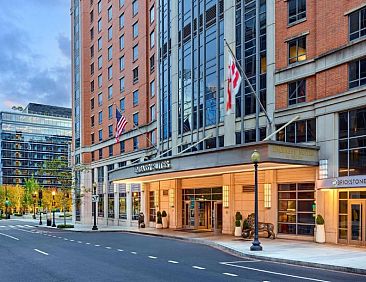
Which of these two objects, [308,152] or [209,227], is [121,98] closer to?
[209,227]

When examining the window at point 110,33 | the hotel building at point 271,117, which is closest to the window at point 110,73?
the window at point 110,33

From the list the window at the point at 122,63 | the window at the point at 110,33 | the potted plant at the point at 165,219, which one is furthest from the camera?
the window at the point at 110,33

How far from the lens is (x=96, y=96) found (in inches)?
2596

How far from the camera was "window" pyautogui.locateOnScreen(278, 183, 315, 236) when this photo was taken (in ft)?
91.0

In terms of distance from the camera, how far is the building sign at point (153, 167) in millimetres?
34906

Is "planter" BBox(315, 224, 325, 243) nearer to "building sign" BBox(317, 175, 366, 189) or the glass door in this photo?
the glass door

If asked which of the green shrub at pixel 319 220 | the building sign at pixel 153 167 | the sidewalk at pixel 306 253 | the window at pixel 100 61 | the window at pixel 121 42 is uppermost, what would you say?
the window at pixel 121 42

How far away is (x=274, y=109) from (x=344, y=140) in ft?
19.6

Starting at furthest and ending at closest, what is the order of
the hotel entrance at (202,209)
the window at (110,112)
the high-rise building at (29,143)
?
the high-rise building at (29,143)
the window at (110,112)
the hotel entrance at (202,209)

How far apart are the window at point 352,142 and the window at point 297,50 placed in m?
5.01

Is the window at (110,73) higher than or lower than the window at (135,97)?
higher

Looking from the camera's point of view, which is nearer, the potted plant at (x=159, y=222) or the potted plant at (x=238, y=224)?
the potted plant at (x=238, y=224)

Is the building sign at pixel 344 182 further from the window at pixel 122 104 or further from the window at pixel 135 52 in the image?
the window at pixel 122 104

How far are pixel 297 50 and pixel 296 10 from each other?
2.42 metres
